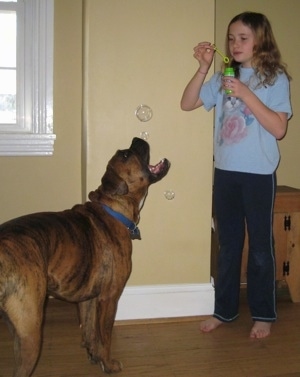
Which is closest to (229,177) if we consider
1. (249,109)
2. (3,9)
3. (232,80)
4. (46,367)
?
(249,109)

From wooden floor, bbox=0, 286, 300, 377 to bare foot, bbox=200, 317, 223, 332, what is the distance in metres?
0.03

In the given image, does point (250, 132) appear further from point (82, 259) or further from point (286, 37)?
point (286, 37)

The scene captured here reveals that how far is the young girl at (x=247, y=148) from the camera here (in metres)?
1.94

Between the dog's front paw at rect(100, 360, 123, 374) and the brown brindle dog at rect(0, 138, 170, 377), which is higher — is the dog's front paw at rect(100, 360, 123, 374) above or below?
below

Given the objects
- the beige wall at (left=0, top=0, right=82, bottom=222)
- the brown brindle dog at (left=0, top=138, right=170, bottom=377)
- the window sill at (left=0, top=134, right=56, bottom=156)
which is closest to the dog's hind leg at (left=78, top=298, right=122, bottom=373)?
the brown brindle dog at (left=0, top=138, right=170, bottom=377)

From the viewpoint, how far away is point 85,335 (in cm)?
184

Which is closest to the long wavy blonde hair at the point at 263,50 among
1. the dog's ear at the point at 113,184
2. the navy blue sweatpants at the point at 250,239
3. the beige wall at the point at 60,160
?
the navy blue sweatpants at the point at 250,239

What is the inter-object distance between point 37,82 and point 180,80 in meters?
0.89

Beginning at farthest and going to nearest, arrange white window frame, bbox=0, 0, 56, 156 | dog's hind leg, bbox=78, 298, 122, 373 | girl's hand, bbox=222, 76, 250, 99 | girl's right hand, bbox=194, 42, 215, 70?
white window frame, bbox=0, 0, 56, 156, girl's right hand, bbox=194, 42, 215, 70, girl's hand, bbox=222, 76, 250, 99, dog's hind leg, bbox=78, 298, 122, 373

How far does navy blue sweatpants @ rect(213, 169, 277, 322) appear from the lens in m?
2.03

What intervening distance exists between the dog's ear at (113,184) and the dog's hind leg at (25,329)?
1.80 ft

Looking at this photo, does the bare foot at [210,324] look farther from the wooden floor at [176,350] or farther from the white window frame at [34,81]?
the white window frame at [34,81]

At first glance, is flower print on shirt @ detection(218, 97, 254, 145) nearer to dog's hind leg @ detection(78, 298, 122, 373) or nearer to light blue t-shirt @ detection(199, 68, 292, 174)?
light blue t-shirt @ detection(199, 68, 292, 174)

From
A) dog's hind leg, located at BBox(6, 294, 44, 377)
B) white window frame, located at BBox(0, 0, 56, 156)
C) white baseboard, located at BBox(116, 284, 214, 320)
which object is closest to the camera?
dog's hind leg, located at BBox(6, 294, 44, 377)
